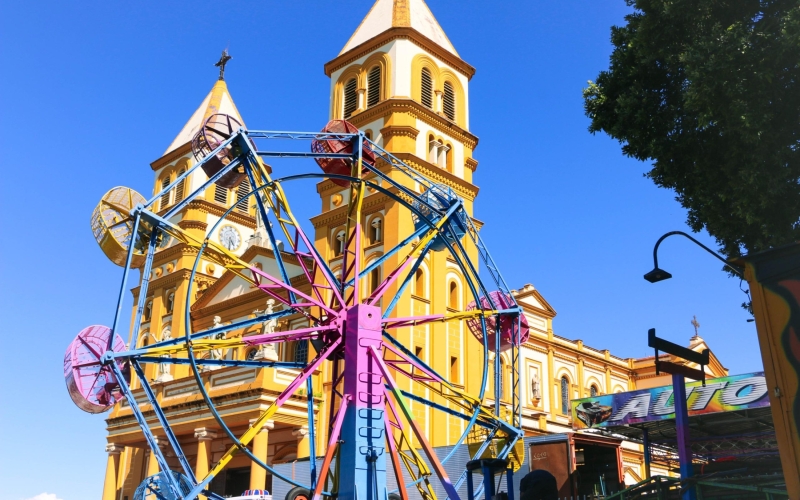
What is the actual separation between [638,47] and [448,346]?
17.5 meters

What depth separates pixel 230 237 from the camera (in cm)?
4325

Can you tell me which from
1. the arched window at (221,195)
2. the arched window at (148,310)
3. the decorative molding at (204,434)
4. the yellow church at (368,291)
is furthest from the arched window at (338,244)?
the arched window at (148,310)

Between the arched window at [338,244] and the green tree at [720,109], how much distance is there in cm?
1832

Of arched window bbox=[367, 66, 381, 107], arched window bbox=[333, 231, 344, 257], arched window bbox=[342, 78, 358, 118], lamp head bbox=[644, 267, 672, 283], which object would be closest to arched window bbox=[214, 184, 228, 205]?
arched window bbox=[342, 78, 358, 118]

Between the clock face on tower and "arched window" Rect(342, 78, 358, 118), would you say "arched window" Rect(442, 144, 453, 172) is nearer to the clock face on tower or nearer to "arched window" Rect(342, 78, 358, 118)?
"arched window" Rect(342, 78, 358, 118)

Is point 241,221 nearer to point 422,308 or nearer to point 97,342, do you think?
point 422,308

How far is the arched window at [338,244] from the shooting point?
33.1 meters

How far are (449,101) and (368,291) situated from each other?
36.8 feet

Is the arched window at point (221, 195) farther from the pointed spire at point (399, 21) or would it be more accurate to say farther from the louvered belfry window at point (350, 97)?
the pointed spire at point (399, 21)

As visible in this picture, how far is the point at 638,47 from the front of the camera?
15508mm

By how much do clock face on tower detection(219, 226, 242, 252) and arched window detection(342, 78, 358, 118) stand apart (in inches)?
439

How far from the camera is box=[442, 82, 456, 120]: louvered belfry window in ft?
120

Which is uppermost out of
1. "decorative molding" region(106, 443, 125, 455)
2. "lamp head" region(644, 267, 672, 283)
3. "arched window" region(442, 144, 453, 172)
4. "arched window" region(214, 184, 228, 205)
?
"arched window" region(214, 184, 228, 205)

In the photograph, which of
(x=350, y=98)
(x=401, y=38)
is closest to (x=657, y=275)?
(x=401, y=38)
